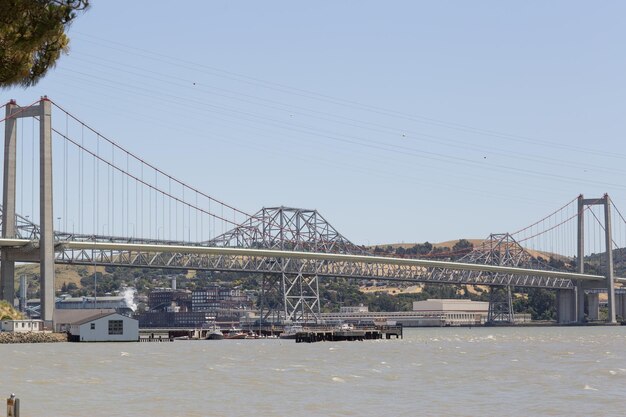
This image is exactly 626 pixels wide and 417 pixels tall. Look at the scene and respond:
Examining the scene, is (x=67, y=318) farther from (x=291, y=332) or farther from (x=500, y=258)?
(x=500, y=258)

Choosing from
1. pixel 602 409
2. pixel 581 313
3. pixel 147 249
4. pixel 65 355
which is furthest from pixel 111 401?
pixel 581 313

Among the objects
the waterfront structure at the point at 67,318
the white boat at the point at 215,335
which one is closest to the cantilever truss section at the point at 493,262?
the white boat at the point at 215,335

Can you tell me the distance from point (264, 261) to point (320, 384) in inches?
4131

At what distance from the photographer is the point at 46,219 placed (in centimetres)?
10181

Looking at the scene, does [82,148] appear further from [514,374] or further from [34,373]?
[514,374]

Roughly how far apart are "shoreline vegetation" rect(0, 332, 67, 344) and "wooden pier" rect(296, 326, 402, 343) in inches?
818

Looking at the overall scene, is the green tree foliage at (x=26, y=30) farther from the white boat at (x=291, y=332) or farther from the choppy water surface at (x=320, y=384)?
the white boat at (x=291, y=332)

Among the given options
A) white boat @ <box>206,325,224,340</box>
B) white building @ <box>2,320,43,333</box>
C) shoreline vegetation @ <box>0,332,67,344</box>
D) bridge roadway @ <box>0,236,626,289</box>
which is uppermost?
bridge roadway @ <box>0,236,626,289</box>

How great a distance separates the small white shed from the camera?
10106 cm

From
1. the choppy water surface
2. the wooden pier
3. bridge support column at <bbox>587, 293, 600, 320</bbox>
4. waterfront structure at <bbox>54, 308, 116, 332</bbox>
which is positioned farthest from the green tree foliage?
bridge support column at <bbox>587, 293, 600, 320</bbox>

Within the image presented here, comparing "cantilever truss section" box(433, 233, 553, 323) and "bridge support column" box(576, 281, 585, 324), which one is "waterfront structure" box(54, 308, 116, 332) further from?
"bridge support column" box(576, 281, 585, 324)

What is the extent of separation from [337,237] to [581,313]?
40.1m

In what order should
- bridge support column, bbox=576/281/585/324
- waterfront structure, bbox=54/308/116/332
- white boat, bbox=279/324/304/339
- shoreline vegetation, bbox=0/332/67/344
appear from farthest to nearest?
1. bridge support column, bbox=576/281/585/324
2. white boat, bbox=279/324/304/339
3. waterfront structure, bbox=54/308/116/332
4. shoreline vegetation, bbox=0/332/67/344

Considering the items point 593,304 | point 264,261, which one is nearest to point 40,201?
point 264,261
